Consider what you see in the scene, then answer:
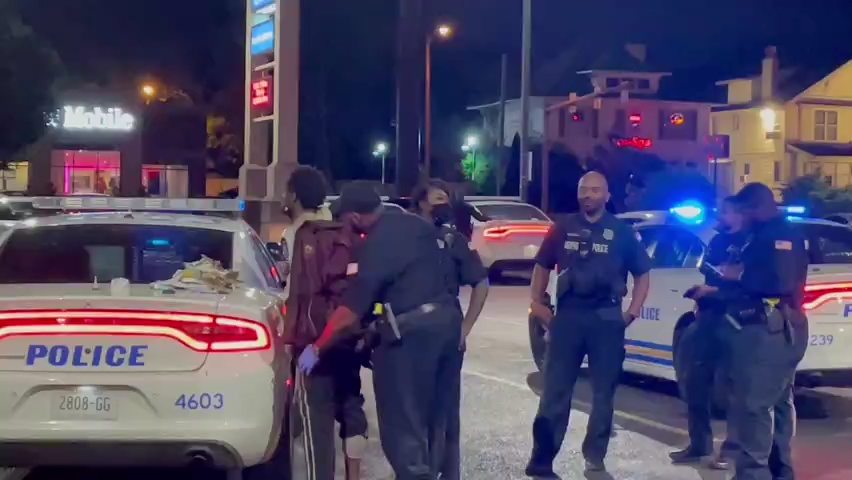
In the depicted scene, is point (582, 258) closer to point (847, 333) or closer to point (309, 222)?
point (309, 222)

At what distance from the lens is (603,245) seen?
23.2ft

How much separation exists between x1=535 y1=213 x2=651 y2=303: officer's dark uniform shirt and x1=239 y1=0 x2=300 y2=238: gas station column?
1768cm

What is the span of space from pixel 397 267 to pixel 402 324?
0.86 feet

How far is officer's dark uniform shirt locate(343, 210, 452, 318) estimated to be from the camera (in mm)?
5555

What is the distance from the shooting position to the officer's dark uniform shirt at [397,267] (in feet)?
18.2

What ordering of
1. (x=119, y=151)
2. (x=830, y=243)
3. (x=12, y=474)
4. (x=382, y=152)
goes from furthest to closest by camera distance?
(x=382, y=152) → (x=119, y=151) → (x=830, y=243) → (x=12, y=474)

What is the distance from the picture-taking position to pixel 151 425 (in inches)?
220

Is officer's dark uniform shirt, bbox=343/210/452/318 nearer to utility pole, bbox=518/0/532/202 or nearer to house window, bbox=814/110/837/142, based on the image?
utility pole, bbox=518/0/532/202

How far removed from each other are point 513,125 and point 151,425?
183ft

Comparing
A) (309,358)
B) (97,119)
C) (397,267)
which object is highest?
(97,119)

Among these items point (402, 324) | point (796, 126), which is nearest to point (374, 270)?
point (402, 324)

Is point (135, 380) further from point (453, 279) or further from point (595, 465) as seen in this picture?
point (595, 465)

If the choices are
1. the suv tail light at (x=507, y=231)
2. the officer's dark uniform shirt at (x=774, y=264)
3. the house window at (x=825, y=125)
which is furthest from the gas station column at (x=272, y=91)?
the house window at (x=825, y=125)

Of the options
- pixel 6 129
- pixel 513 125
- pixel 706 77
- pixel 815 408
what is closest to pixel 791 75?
pixel 706 77
